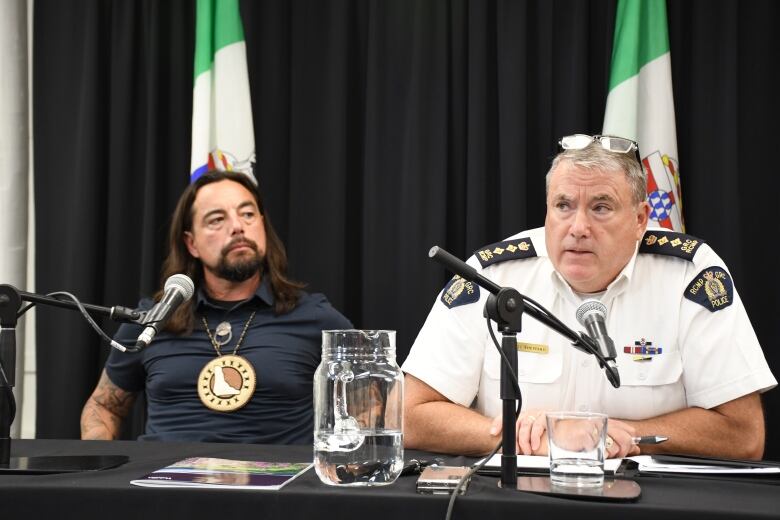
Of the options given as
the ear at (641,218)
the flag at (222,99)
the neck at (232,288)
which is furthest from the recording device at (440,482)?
the flag at (222,99)

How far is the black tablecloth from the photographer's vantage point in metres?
1.16

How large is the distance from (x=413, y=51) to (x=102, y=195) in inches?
51.3

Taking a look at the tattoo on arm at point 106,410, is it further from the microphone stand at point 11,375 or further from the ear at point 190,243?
the microphone stand at point 11,375

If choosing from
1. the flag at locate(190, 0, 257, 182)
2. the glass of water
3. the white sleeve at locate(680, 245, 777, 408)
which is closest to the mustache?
the flag at locate(190, 0, 257, 182)

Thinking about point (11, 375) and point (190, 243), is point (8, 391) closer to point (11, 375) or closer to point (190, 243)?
point (11, 375)

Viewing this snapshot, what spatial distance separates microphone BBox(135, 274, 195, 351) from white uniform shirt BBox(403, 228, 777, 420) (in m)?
0.76

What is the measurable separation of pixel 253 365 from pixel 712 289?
1327mm

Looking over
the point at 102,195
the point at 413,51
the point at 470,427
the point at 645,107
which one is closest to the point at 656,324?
the point at 470,427

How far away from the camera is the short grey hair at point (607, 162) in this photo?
6.88ft

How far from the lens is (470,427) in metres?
1.86

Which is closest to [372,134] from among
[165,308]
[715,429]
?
[715,429]

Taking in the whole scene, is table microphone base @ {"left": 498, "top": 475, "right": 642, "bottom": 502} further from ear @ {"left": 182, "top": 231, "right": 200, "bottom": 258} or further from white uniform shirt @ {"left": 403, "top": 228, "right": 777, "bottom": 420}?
ear @ {"left": 182, "top": 231, "right": 200, "bottom": 258}

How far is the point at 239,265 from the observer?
9.27ft

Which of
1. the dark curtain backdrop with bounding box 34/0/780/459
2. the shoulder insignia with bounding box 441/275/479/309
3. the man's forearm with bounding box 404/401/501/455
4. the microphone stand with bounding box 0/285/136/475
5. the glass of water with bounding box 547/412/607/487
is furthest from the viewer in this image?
the dark curtain backdrop with bounding box 34/0/780/459
